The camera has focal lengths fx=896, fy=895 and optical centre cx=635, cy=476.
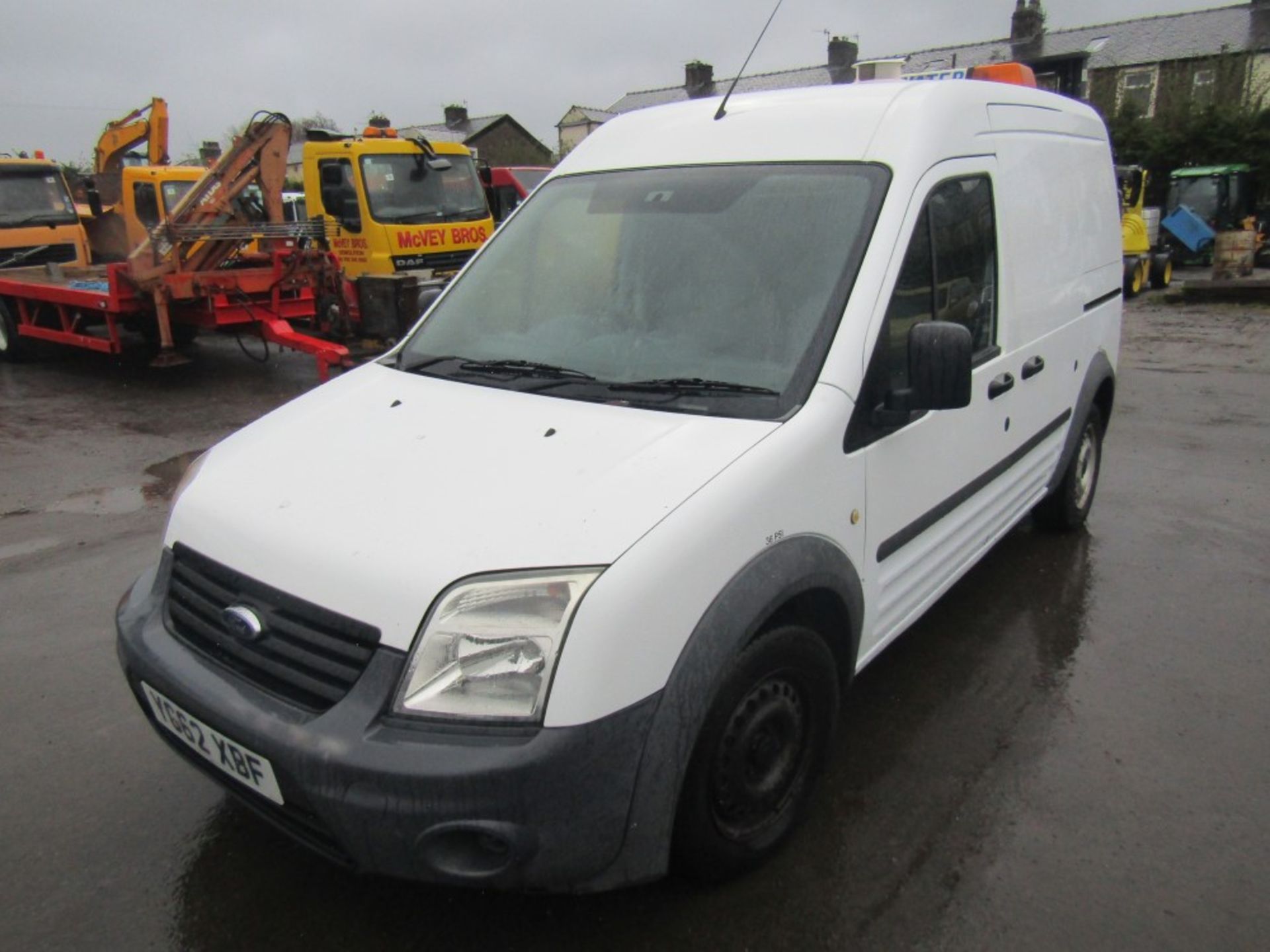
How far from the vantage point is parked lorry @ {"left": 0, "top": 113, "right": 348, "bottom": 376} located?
9.27m

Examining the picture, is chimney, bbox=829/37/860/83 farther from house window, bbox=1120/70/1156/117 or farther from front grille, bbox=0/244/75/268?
front grille, bbox=0/244/75/268

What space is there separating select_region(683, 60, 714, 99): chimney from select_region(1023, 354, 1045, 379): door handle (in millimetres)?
36103

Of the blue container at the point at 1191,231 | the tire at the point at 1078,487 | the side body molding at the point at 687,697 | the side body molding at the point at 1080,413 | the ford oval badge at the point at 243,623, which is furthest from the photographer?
the blue container at the point at 1191,231

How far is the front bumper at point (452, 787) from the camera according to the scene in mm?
1818

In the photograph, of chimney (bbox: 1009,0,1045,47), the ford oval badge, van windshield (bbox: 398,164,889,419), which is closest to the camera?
the ford oval badge

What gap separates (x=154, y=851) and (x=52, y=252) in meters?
13.2

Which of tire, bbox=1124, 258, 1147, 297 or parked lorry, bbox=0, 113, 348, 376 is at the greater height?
parked lorry, bbox=0, 113, 348, 376

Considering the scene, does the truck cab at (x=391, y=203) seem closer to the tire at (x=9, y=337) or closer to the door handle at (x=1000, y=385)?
the tire at (x=9, y=337)

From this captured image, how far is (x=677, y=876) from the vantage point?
2344mm

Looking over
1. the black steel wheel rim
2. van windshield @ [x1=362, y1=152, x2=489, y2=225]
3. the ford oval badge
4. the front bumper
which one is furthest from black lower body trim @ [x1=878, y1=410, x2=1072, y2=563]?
van windshield @ [x1=362, y1=152, x2=489, y2=225]

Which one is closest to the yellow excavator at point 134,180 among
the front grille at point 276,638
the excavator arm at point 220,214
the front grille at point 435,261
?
the excavator arm at point 220,214

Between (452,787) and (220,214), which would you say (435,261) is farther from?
(452,787)

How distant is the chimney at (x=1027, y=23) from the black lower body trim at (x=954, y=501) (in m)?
44.2

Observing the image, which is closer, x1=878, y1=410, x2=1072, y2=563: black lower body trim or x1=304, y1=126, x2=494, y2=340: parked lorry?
x1=878, y1=410, x2=1072, y2=563: black lower body trim
